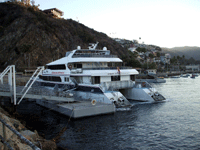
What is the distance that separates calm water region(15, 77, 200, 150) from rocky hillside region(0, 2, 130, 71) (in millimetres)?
49362

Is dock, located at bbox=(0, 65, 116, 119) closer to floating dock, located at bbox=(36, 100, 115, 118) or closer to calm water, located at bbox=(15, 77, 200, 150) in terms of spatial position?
floating dock, located at bbox=(36, 100, 115, 118)

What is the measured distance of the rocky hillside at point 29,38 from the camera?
69.8 m

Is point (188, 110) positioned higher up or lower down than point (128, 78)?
lower down

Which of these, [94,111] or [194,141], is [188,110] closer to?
[194,141]

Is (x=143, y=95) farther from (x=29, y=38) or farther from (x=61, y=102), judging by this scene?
(x=29, y=38)

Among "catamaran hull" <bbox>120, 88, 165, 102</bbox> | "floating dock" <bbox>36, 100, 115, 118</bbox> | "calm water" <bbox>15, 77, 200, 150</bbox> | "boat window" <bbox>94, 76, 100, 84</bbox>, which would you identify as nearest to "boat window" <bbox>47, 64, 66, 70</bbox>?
"boat window" <bbox>94, 76, 100, 84</bbox>

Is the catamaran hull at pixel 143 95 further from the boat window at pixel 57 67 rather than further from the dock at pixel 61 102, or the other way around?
the boat window at pixel 57 67

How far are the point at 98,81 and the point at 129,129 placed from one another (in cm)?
907

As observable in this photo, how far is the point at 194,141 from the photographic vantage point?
13.8 meters

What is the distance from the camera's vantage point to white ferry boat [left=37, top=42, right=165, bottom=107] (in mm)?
22625

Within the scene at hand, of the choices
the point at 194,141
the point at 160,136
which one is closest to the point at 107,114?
the point at 160,136

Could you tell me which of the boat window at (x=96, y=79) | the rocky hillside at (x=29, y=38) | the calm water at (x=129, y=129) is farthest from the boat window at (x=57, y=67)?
the rocky hillside at (x=29, y=38)

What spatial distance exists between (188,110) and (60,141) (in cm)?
1666

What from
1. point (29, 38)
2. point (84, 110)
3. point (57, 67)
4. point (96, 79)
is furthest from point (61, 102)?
point (29, 38)
